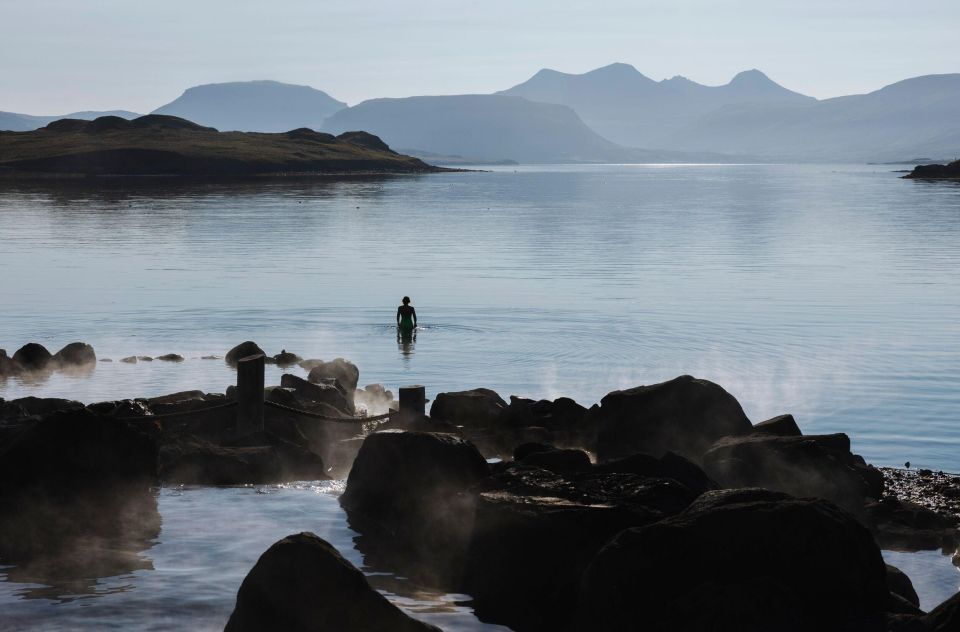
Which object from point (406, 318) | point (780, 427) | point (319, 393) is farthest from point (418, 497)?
point (406, 318)

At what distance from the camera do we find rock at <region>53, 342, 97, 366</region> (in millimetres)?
31344

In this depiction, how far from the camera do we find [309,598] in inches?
451

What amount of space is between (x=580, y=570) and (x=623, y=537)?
132 cm

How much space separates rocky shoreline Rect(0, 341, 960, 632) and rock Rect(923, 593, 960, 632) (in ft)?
0.06

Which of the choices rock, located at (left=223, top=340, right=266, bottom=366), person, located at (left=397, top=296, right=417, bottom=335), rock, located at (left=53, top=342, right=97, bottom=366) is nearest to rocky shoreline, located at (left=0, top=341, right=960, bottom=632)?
rock, located at (left=223, top=340, right=266, bottom=366)

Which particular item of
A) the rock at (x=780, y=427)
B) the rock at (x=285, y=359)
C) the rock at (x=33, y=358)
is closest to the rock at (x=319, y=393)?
the rock at (x=780, y=427)

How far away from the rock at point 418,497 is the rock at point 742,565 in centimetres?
351

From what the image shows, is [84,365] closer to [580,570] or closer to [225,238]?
[580,570]

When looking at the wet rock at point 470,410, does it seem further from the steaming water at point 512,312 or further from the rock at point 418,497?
the rock at point 418,497

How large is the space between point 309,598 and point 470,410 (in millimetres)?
11053

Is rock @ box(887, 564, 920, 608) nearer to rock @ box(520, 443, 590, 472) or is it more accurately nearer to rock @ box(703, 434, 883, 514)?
rock @ box(703, 434, 883, 514)

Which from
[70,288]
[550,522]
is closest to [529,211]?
[70,288]

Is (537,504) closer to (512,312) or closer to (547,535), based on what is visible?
(547,535)

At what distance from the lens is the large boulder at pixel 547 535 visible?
44.0 ft
